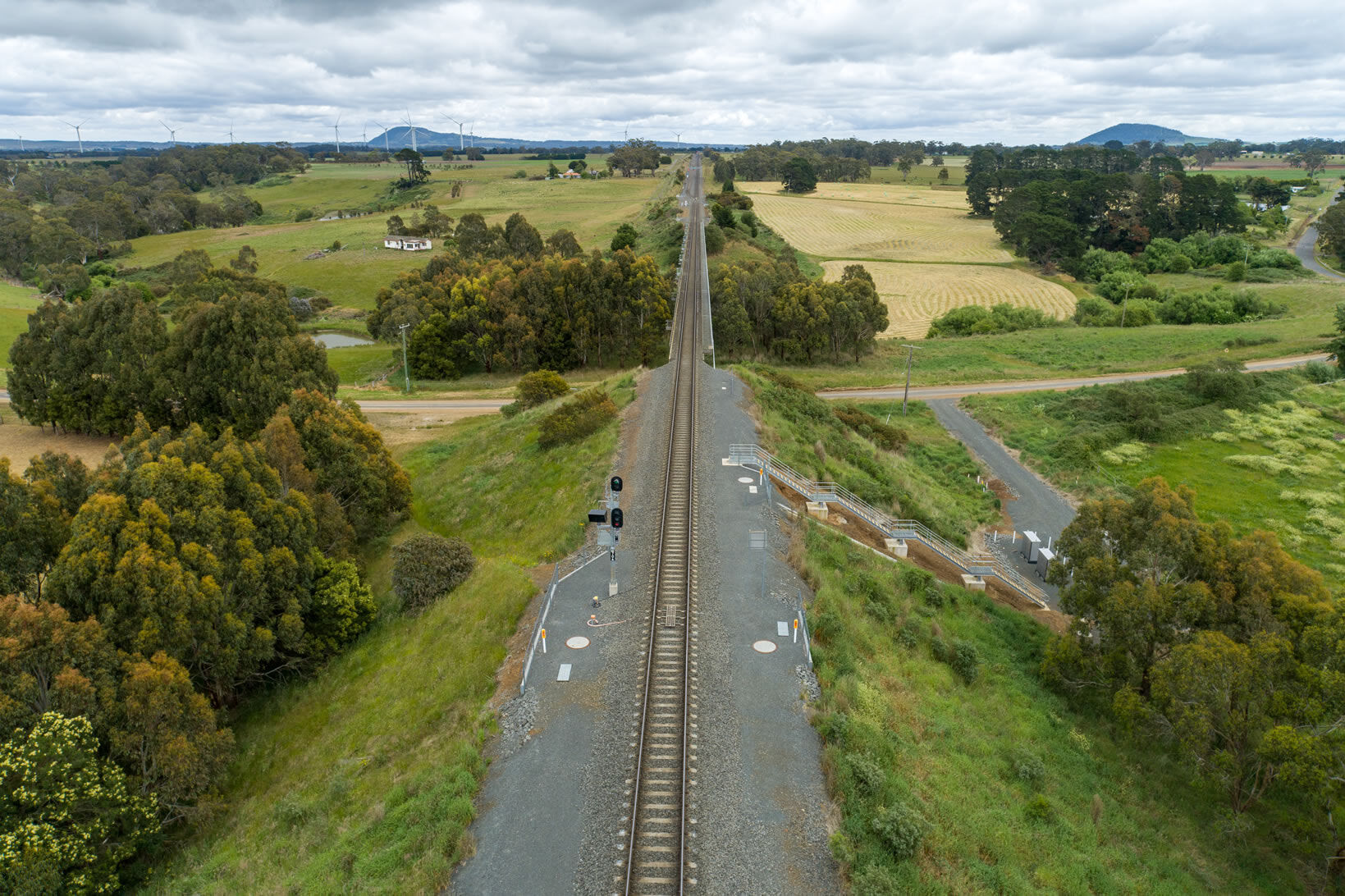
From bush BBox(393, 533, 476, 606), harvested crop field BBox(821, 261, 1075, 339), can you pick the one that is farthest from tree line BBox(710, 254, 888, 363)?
bush BBox(393, 533, 476, 606)

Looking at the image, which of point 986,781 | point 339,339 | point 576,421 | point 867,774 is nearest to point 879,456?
point 576,421

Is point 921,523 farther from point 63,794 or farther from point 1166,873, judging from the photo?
point 63,794

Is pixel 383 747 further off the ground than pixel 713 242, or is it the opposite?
pixel 713 242

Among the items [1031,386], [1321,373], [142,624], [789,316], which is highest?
[789,316]

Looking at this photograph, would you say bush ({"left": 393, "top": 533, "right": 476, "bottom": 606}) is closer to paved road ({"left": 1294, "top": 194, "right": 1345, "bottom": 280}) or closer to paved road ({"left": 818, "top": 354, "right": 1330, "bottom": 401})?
paved road ({"left": 818, "top": 354, "right": 1330, "bottom": 401})

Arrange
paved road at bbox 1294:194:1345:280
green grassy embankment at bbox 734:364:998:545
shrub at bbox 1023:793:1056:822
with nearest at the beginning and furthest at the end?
shrub at bbox 1023:793:1056:822
green grassy embankment at bbox 734:364:998:545
paved road at bbox 1294:194:1345:280

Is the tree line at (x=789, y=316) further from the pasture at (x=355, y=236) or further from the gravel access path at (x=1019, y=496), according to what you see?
the pasture at (x=355, y=236)

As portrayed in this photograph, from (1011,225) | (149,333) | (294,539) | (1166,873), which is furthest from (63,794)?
(1011,225)

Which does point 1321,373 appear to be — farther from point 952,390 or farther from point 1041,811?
point 1041,811
